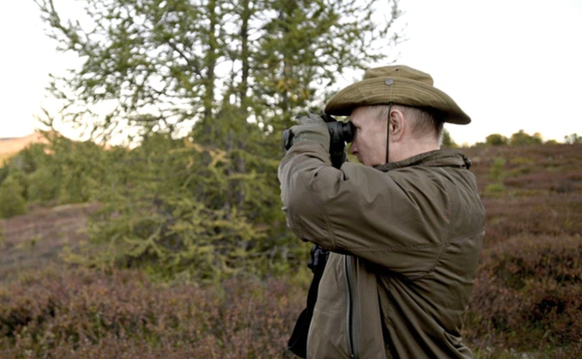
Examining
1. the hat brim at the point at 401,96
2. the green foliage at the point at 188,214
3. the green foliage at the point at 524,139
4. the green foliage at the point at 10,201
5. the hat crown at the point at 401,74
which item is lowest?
the green foliage at the point at 10,201

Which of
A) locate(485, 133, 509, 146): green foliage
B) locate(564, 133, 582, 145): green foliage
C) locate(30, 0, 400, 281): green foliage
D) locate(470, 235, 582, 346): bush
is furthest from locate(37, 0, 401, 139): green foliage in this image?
locate(485, 133, 509, 146): green foliage

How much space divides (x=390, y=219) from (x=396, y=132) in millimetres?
362

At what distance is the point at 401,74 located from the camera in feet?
5.19

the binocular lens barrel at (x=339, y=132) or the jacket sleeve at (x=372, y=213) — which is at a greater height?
the binocular lens barrel at (x=339, y=132)

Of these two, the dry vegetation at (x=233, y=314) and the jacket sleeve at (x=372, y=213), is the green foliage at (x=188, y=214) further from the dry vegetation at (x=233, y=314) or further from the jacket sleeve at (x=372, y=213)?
the jacket sleeve at (x=372, y=213)

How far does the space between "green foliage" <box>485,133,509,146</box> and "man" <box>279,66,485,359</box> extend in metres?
31.4

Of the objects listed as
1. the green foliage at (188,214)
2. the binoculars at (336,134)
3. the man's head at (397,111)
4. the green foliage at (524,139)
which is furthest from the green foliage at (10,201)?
the green foliage at (524,139)

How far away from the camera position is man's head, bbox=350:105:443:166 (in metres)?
1.56

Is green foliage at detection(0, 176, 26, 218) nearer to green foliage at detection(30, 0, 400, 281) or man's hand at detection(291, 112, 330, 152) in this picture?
green foliage at detection(30, 0, 400, 281)

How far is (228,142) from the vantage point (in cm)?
683

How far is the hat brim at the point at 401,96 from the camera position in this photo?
4.97ft

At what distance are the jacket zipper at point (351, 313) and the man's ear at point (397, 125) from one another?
0.45 metres

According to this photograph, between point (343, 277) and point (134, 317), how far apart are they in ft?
11.0

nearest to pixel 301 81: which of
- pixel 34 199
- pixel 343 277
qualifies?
pixel 343 277
